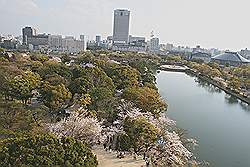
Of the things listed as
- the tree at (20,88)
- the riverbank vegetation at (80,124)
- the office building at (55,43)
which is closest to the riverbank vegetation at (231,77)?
the riverbank vegetation at (80,124)

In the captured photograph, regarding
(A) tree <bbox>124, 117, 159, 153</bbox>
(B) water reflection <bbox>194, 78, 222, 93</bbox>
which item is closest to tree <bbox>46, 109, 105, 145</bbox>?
(A) tree <bbox>124, 117, 159, 153</bbox>

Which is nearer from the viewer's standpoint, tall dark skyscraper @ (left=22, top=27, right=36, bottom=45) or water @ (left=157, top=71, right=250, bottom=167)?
water @ (left=157, top=71, right=250, bottom=167)

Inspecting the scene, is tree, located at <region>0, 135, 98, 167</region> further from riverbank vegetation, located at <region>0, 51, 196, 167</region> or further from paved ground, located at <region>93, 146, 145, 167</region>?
paved ground, located at <region>93, 146, 145, 167</region>

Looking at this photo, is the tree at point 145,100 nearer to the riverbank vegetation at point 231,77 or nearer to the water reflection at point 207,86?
the riverbank vegetation at point 231,77

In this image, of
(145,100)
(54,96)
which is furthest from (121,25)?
(145,100)

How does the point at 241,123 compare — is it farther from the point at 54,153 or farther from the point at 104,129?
the point at 54,153
